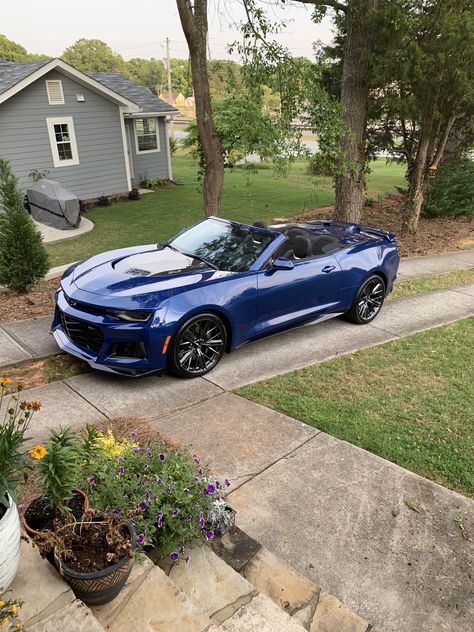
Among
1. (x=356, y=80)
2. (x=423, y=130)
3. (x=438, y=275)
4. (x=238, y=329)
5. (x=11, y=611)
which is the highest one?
(x=356, y=80)

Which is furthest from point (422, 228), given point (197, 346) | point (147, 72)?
point (147, 72)

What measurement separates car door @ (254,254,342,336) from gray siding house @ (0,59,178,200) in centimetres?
1158

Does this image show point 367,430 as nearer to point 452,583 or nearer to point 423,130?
point 452,583

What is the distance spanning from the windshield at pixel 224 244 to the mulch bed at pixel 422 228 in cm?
602

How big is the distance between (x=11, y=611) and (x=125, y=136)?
1749 centimetres

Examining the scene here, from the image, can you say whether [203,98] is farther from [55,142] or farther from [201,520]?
[55,142]

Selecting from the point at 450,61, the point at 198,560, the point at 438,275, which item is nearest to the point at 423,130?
the point at 450,61

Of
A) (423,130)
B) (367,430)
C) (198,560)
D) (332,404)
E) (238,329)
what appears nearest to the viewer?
(198,560)

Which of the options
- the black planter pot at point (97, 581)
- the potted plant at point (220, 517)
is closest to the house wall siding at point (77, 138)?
the potted plant at point (220, 517)

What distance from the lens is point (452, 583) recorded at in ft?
8.95

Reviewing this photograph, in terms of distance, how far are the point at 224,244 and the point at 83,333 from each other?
6.25 feet

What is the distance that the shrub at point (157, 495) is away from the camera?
8.18ft

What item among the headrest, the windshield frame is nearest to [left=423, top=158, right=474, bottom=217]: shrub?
the headrest

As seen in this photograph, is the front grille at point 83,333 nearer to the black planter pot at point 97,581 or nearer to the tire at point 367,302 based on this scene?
the black planter pot at point 97,581
